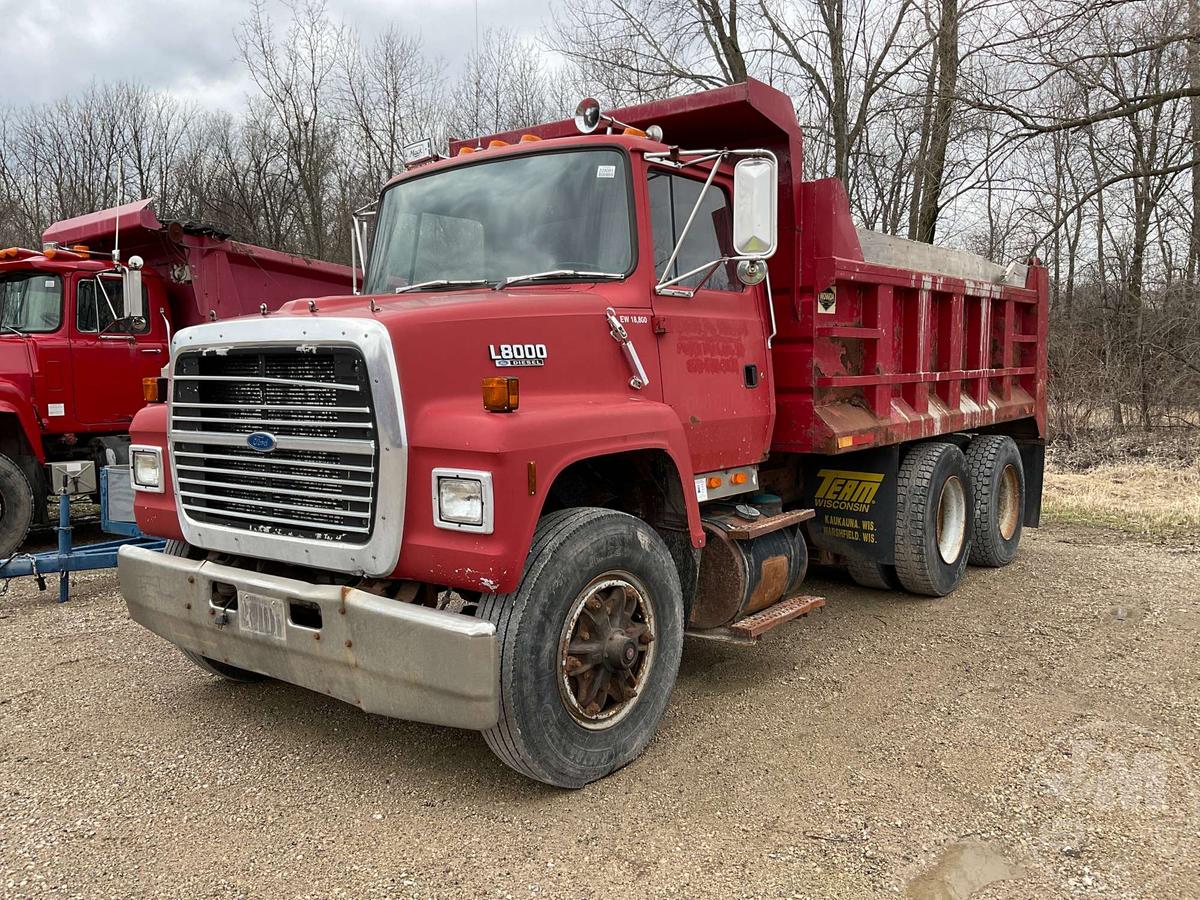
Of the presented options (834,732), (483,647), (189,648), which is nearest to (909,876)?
(834,732)

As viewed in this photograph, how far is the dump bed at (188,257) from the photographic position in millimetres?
8977

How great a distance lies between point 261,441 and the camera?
11.5 ft

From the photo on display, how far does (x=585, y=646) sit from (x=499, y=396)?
1.10 m

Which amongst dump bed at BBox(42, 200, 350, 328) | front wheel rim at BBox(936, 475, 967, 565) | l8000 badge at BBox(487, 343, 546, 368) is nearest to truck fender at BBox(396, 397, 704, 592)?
l8000 badge at BBox(487, 343, 546, 368)

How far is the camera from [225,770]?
12.5 feet

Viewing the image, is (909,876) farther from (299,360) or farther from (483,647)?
(299,360)

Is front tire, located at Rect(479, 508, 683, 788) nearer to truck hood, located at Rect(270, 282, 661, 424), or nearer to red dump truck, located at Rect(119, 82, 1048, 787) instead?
red dump truck, located at Rect(119, 82, 1048, 787)

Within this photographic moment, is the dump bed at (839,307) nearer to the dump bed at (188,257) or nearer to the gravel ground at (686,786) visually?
the gravel ground at (686,786)

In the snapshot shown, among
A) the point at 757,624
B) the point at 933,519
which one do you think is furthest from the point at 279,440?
the point at 933,519

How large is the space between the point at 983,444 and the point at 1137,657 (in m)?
2.66

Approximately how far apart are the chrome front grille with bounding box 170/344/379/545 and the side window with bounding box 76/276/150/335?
5.70m

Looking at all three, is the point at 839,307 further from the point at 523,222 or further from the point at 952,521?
the point at 952,521

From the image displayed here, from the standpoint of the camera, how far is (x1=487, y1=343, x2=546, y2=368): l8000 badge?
3.47m

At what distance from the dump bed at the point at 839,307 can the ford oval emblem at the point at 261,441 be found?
2426 millimetres
